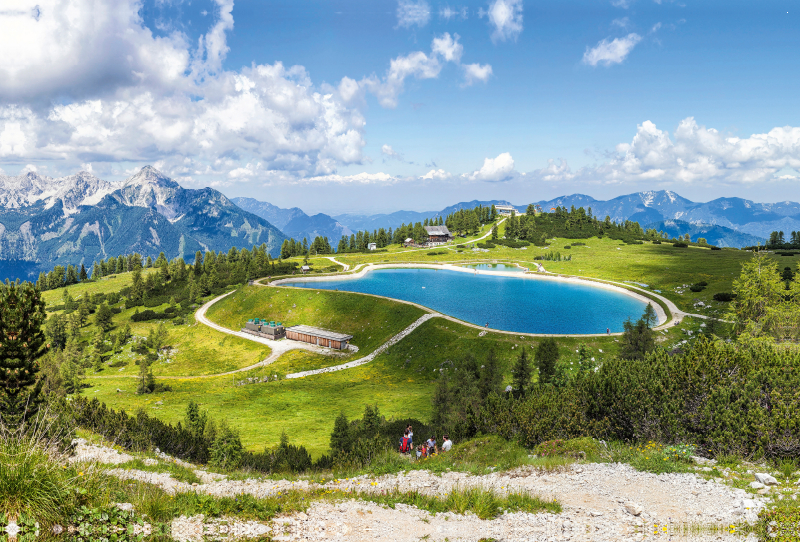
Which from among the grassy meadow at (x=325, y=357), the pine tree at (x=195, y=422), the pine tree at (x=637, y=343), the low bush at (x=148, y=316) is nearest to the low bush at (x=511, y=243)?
the grassy meadow at (x=325, y=357)

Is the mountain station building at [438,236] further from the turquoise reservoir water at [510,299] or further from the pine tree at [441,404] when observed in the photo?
the pine tree at [441,404]

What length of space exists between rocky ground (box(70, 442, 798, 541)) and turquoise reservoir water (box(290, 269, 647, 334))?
47764 millimetres

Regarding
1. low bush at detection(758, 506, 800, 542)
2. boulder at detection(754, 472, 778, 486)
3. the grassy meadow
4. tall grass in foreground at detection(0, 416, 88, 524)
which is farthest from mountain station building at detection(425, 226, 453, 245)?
tall grass in foreground at detection(0, 416, 88, 524)

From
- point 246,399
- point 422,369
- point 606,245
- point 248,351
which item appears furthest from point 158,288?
point 606,245

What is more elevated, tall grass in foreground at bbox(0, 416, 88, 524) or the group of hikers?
tall grass in foreground at bbox(0, 416, 88, 524)

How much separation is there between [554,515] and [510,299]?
7348 centimetres

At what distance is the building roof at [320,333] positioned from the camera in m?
68.0

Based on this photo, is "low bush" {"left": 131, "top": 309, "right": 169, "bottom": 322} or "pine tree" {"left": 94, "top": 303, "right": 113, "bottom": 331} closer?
"pine tree" {"left": 94, "top": 303, "right": 113, "bottom": 331}

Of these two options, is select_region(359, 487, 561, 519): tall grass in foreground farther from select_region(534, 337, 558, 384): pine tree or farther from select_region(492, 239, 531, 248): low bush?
select_region(492, 239, 531, 248): low bush

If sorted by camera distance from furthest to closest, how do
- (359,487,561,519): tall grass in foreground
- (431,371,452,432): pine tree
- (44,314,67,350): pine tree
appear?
(44,314,67,350): pine tree
(431,371,452,432): pine tree
(359,487,561,519): tall grass in foreground

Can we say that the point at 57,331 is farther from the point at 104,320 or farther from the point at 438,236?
the point at 438,236

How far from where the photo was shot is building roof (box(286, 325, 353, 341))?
6800 centimetres

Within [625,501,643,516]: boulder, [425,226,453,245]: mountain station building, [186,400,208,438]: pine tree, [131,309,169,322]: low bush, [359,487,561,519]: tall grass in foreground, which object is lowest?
[131,309,169,322]: low bush

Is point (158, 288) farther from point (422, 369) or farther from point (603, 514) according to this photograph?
point (603, 514)
